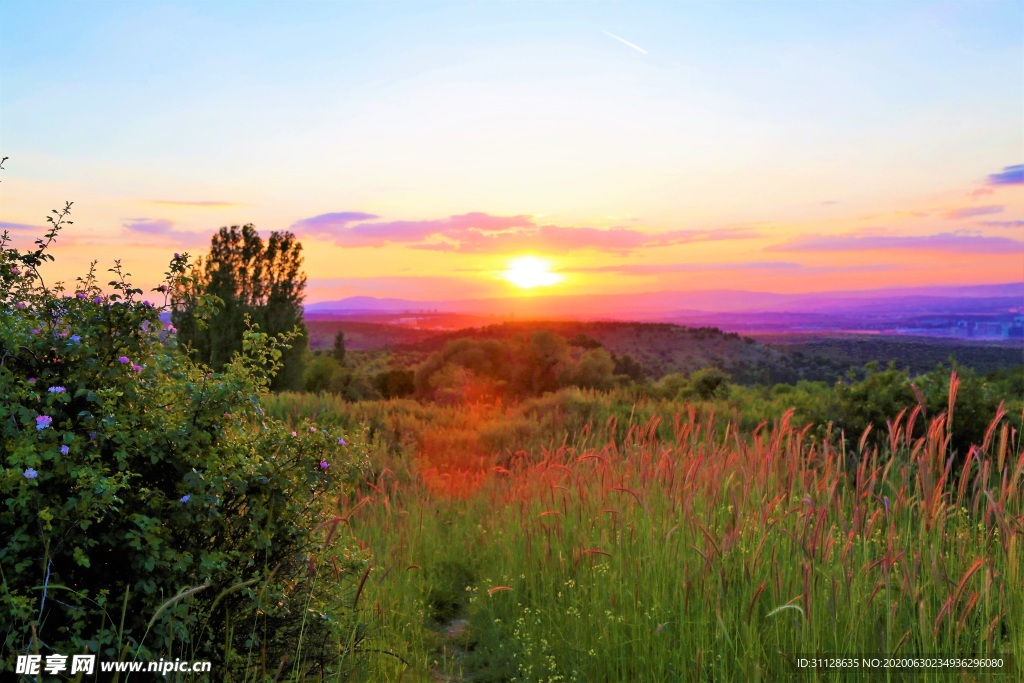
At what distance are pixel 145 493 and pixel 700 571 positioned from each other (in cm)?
314

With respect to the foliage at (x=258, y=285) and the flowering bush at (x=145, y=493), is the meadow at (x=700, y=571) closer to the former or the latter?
the flowering bush at (x=145, y=493)

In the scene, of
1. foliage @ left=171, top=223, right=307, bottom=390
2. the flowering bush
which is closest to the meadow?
the flowering bush

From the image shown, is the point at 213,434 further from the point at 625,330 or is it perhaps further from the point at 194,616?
the point at 625,330

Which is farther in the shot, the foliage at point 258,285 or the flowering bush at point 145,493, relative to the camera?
the foliage at point 258,285

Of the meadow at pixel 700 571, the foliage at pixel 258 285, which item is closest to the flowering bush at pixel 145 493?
the meadow at pixel 700 571

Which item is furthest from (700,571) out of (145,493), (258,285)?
(258,285)

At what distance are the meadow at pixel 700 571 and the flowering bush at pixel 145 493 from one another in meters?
0.45

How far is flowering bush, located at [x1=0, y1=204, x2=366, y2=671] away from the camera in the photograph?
3586mm

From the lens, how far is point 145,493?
148 inches

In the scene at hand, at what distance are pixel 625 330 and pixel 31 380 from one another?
66219mm

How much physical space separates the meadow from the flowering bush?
0.45m

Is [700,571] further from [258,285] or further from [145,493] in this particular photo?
[258,285]

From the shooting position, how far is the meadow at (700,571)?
3934 millimetres

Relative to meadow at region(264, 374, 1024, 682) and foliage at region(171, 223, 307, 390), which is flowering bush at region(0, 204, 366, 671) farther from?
foliage at region(171, 223, 307, 390)
